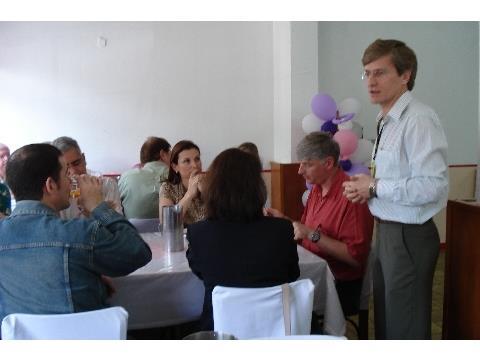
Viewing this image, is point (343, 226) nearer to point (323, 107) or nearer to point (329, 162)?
point (329, 162)

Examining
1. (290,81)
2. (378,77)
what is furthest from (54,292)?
(290,81)

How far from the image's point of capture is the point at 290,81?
15.7 feet

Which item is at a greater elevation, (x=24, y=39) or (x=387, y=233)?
(x=24, y=39)

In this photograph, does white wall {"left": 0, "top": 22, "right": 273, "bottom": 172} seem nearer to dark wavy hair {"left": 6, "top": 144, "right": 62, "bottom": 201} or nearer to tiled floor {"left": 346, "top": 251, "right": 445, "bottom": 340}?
tiled floor {"left": 346, "top": 251, "right": 445, "bottom": 340}

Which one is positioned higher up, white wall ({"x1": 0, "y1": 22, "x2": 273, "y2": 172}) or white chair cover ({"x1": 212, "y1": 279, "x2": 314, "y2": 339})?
white wall ({"x1": 0, "y1": 22, "x2": 273, "y2": 172})

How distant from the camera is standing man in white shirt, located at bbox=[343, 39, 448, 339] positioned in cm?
170

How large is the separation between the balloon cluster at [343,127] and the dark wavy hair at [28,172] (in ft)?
9.32

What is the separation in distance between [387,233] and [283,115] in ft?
10.9

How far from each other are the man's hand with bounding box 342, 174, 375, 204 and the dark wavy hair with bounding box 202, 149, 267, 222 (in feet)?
1.19

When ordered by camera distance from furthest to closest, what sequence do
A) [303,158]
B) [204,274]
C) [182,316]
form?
[303,158] → [182,316] → [204,274]

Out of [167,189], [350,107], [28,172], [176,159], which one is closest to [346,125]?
[350,107]

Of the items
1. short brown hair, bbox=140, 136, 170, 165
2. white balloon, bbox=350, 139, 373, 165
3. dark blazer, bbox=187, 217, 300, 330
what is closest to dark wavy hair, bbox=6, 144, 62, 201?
dark blazer, bbox=187, 217, 300, 330
